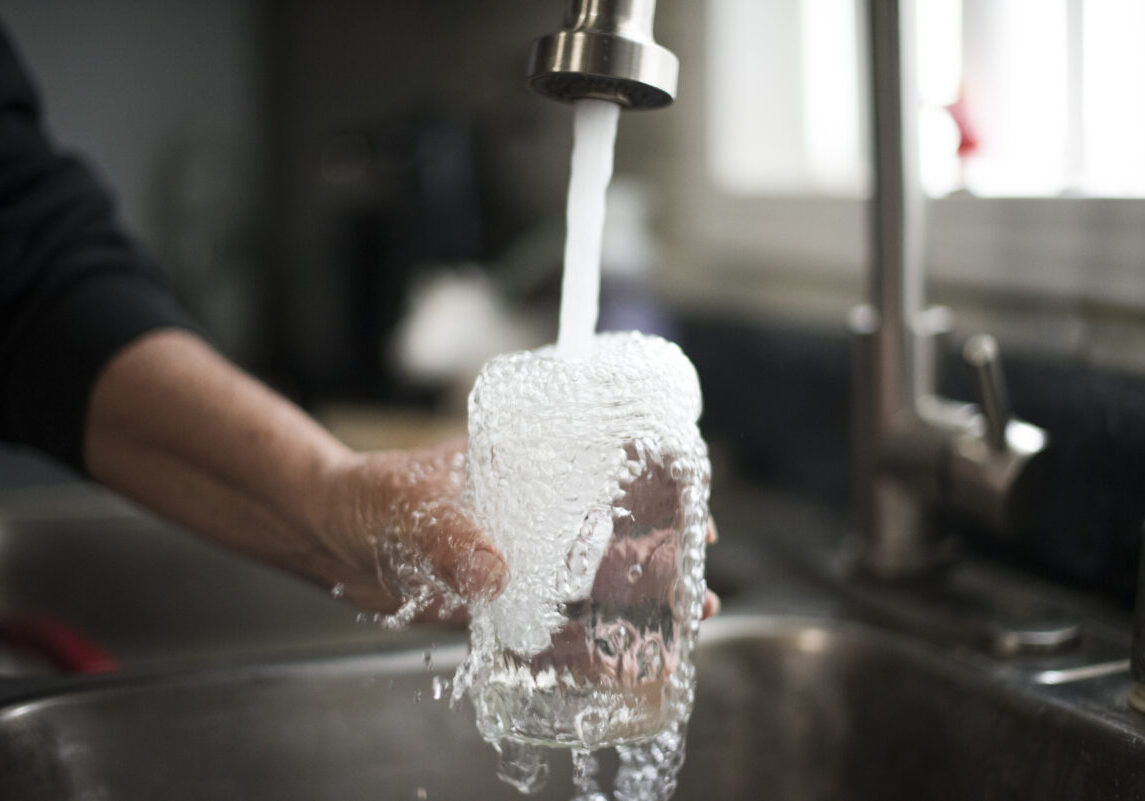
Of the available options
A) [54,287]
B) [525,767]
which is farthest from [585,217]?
[54,287]

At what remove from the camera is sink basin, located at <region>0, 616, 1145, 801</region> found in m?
0.58

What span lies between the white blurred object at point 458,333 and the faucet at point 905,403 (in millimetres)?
703

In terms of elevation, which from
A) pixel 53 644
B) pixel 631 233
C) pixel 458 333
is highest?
pixel 631 233

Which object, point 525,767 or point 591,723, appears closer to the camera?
point 591,723

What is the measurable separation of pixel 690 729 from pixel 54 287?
49cm

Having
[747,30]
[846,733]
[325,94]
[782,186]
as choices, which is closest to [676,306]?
[782,186]

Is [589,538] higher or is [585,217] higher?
[585,217]

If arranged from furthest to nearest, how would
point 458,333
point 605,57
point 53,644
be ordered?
1. point 458,333
2. point 53,644
3. point 605,57

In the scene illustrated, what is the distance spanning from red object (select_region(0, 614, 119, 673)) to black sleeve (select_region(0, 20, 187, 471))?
209 mm

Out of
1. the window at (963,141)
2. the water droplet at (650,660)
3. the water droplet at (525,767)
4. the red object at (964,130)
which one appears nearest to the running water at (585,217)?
the water droplet at (650,660)

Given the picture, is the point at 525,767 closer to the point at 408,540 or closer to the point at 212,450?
the point at 408,540

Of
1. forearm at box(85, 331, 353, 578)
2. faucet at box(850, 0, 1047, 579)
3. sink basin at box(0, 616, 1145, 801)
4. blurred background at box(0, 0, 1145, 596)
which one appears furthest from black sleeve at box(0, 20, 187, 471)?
blurred background at box(0, 0, 1145, 596)

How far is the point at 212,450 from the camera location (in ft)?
2.20

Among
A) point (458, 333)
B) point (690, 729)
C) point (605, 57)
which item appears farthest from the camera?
point (458, 333)
